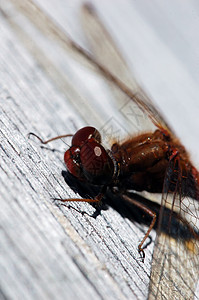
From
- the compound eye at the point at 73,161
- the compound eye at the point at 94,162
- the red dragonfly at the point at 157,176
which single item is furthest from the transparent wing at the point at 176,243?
the compound eye at the point at 73,161

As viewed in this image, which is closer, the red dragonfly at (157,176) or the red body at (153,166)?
the red dragonfly at (157,176)

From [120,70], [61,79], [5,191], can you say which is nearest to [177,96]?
[120,70]

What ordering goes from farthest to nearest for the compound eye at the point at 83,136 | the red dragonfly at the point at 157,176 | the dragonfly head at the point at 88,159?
the compound eye at the point at 83,136 < the dragonfly head at the point at 88,159 < the red dragonfly at the point at 157,176

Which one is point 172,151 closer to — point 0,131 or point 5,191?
point 0,131

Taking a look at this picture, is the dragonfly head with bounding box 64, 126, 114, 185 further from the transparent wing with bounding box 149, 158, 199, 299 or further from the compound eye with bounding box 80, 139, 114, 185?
the transparent wing with bounding box 149, 158, 199, 299

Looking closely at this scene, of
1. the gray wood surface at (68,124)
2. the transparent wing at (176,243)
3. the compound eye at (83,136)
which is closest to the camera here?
the gray wood surface at (68,124)

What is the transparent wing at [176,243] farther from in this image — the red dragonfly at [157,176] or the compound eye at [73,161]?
the compound eye at [73,161]

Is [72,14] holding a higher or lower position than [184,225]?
higher
